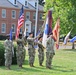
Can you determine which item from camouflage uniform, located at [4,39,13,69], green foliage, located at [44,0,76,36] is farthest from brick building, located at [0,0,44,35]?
camouflage uniform, located at [4,39,13,69]

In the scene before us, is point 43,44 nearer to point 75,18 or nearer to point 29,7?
point 75,18

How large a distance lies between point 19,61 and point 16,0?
5115cm

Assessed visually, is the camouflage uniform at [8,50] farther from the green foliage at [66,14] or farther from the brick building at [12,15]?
the brick building at [12,15]

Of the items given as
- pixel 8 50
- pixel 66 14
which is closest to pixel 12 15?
pixel 66 14

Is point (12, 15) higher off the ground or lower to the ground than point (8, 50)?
higher

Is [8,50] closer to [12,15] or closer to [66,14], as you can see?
[66,14]

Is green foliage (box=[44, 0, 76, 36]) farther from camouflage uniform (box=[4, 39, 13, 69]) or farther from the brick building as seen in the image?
the brick building

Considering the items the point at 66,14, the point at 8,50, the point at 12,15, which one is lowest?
the point at 8,50

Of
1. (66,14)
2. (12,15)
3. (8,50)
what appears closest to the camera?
(8,50)

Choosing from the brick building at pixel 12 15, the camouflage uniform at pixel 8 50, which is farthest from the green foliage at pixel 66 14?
the brick building at pixel 12 15

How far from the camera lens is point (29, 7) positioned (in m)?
68.8

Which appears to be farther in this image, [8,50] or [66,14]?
[66,14]

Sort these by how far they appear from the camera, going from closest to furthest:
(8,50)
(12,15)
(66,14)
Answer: (8,50) → (66,14) → (12,15)

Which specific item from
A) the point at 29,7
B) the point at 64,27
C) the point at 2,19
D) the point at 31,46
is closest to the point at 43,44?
the point at 31,46
